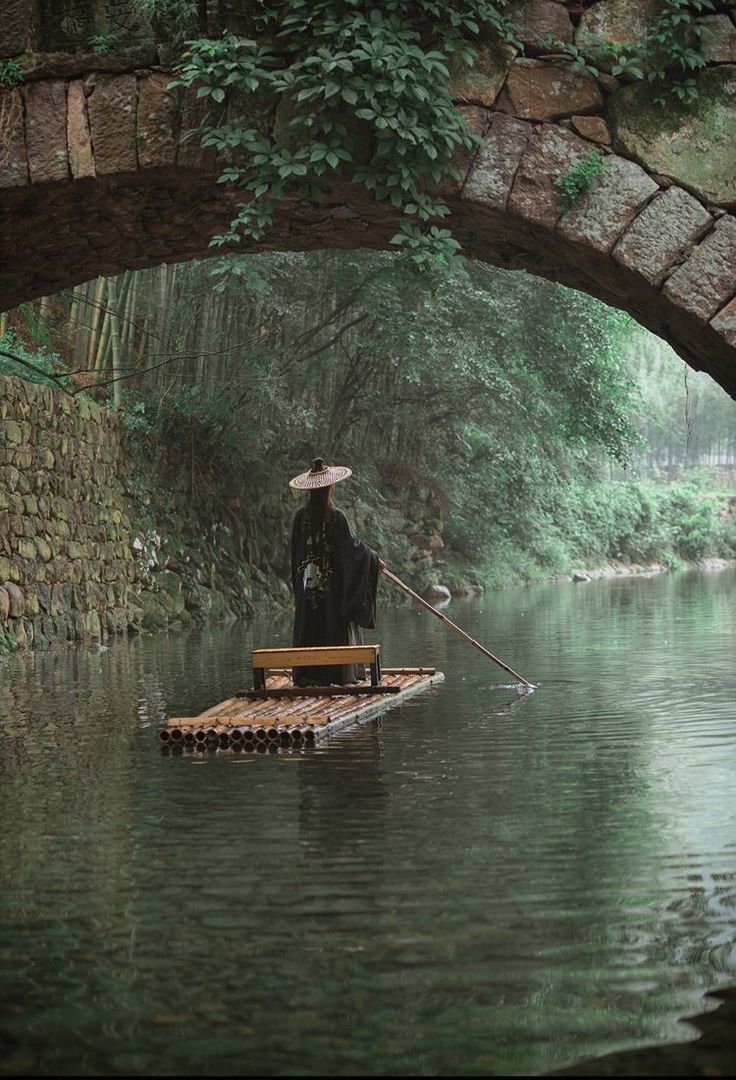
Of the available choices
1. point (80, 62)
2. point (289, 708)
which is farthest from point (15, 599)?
point (80, 62)

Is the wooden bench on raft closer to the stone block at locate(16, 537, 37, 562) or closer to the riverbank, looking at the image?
the riverbank

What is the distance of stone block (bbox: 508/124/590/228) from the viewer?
7.76 m

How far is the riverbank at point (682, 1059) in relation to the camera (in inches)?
128

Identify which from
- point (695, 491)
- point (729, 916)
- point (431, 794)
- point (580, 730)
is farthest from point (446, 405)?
point (695, 491)

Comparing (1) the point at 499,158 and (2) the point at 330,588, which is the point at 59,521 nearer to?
(2) the point at 330,588

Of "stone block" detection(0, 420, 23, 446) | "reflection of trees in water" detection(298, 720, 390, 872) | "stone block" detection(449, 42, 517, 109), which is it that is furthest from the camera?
"stone block" detection(0, 420, 23, 446)

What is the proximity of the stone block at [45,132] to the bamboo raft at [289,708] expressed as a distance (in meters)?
3.25

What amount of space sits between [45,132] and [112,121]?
0.39 metres

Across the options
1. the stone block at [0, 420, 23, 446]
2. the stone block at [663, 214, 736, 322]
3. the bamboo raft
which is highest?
the stone block at [0, 420, 23, 446]

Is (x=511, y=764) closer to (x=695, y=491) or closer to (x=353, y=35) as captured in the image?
(x=353, y=35)

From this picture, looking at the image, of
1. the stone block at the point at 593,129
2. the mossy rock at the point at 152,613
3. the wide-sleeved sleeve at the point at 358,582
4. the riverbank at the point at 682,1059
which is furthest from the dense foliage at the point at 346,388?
the riverbank at the point at 682,1059

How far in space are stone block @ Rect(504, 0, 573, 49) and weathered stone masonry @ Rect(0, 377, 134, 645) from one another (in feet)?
31.6

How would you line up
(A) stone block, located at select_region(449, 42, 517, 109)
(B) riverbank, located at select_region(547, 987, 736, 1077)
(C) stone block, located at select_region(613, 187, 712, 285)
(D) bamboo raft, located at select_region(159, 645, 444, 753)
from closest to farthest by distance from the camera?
1. (B) riverbank, located at select_region(547, 987, 736, 1077)
2. (C) stone block, located at select_region(613, 187, 712, 285)
3. (A) stone block, located at select_region(449, 42, 517, 109)
4. (D) bamboo raft, located at select_region(159, 645, 444, 753)

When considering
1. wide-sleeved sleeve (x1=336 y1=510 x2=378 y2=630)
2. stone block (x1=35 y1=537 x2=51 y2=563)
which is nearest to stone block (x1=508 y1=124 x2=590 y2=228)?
wide-sleeved sleeve (x1=336 y1=510 x2=378 y2=630)
